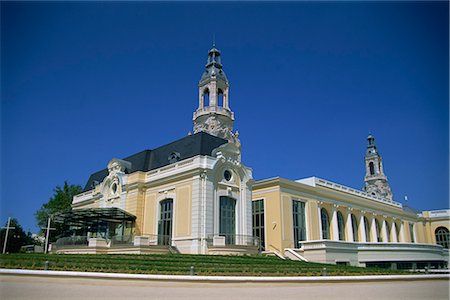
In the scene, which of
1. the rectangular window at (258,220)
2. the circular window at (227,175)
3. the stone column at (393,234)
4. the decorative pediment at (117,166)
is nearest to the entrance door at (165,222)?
the circular window at (227,175)

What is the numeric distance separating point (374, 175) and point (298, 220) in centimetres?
4845

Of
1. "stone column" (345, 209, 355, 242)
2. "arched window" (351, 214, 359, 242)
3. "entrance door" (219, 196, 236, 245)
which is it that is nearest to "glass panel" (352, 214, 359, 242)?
"arched window" (351, 214, 359, 242)

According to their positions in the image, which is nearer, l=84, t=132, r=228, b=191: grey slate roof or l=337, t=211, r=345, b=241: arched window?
l=84, t=132, r=228, b=191: grey slate roof

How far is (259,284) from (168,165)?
20.7 metres

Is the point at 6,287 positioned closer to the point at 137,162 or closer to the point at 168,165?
the point at 168,165

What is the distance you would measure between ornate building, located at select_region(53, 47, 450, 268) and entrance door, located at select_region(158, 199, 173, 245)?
0.09 m

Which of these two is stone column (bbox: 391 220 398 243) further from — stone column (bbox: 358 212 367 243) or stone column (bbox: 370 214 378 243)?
stone column (bbox: 358 212 367 243)

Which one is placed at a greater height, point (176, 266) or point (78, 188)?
point (78, 188)

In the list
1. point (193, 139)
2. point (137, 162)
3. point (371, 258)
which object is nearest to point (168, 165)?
point (193, 139)

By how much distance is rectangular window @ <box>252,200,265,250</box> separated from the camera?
36.6 meters

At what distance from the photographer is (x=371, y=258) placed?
34312 millimetres

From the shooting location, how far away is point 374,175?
7969 cm

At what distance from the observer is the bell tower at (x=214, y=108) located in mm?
53281

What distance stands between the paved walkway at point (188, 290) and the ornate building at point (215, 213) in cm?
1328
